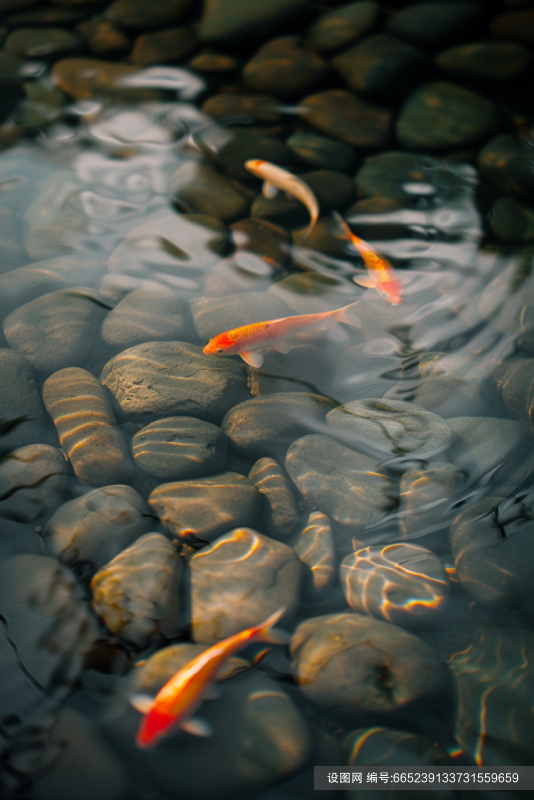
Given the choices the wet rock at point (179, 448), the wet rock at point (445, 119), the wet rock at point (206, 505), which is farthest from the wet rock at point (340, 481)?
the wet rock at point (445, 119)

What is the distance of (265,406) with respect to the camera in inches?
129

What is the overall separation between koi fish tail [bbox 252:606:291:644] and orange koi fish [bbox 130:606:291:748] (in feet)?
0.42

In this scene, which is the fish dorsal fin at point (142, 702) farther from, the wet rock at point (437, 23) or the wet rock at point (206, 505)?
the wet rock at point (437, 23)

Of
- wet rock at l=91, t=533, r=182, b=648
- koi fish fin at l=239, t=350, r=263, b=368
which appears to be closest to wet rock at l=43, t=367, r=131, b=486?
wet rock at l=91, t=533, r=182, b=648

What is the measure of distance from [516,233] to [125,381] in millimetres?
3382

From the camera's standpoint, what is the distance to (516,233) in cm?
428

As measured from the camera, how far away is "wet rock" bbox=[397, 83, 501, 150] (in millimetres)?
5023

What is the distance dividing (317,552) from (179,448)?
0.98 meters

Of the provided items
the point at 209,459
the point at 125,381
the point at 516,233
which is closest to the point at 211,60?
the point at 516,233

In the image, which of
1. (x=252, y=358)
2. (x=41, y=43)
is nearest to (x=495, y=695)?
(x=252, y=358)

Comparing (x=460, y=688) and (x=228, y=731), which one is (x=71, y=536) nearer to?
(x=228, y=731)

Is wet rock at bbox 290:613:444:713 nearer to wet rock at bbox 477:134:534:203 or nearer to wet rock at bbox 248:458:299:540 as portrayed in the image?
wet rock at bbox 248:458:299:540

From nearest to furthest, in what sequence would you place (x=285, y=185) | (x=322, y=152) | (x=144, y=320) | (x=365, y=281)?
1. (x=144, y=320)
2. (x=365, y=281)
3. (x=285, y=185)
4. (x=322, y=152)

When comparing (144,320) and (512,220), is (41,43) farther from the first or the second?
(512,220)
